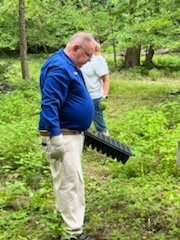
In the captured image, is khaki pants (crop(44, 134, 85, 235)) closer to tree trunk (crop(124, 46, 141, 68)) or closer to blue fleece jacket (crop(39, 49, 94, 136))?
blue fleece jacket (crop(39, 49, 94, 136))

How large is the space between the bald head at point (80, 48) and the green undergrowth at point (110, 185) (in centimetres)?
160

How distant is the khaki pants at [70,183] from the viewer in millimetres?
4531

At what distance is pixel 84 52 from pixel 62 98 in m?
0.48

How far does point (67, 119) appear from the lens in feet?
14.8

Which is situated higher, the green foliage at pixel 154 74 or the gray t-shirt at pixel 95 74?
the gray t-shirt at pixel 95 74

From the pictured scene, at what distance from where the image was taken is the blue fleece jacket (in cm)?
427

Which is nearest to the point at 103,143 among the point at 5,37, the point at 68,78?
the point at 68,78

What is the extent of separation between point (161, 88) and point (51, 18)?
29.7ft

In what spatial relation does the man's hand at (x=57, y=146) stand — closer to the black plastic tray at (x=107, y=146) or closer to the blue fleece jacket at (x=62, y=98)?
the blue fleece jacket at (x=62, y=98)

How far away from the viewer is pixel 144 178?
6555mm

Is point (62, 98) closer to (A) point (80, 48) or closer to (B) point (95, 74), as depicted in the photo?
(A) point (80, 48)

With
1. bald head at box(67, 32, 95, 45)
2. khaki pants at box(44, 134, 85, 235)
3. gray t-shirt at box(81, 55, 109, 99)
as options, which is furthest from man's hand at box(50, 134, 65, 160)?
gray t-shirt at box(81, 55, 109, 99)

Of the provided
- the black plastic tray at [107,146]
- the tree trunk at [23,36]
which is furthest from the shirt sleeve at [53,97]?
the tree trunk at [23,36]

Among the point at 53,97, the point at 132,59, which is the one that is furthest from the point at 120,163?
the point at 132,59
